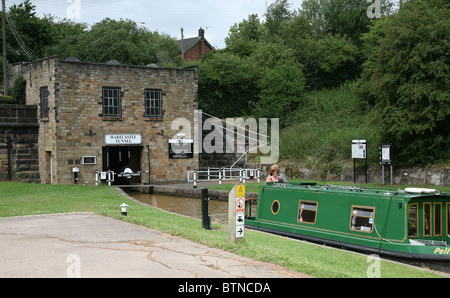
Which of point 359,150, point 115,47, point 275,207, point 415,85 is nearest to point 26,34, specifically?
point 115,47

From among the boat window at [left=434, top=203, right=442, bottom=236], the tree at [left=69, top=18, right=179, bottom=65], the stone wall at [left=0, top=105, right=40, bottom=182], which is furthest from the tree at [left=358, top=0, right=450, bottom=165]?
the tree at [left=69, top=18, right=179, bottom=65]

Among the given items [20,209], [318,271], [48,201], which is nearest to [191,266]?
[318,271]

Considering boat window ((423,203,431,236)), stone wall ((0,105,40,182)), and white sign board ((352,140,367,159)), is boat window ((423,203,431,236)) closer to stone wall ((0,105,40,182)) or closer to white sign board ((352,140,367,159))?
white sign board ((352,140,367,159))

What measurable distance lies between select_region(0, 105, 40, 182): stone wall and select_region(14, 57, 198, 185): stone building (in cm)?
41

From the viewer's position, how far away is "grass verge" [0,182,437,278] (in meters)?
7.81

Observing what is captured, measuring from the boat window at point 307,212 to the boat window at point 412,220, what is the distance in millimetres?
2544

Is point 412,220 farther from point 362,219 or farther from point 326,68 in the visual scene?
point 326,68

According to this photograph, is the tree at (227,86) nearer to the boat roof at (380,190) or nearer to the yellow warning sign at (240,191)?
the boat roof at (380,190)

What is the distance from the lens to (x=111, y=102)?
89.5 ft

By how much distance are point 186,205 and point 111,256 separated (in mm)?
13329

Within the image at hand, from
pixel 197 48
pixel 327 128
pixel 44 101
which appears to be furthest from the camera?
pixel 197 48
